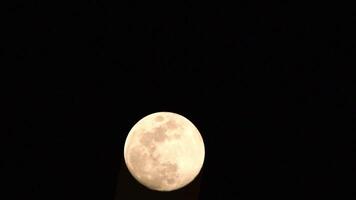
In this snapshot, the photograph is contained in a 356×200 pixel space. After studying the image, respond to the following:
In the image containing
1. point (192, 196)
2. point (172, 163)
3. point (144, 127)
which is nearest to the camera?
point (172, 163)

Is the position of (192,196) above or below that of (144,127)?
below

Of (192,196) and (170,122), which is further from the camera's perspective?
(192,196)

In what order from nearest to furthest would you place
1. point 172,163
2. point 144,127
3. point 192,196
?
point 172,163
point 144,127
point 192,196

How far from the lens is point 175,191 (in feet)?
11.0

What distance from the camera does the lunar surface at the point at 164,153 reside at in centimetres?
303

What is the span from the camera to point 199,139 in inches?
128

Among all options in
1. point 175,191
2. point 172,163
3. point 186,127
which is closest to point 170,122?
point 186,127

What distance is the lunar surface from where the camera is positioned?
303 centimetres

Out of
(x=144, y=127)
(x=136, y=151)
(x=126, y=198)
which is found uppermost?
(x=144, y=127)

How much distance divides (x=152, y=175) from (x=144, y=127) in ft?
1.41

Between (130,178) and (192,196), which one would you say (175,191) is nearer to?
(192,196)

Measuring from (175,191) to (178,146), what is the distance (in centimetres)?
53

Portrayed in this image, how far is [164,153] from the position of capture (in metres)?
3.02

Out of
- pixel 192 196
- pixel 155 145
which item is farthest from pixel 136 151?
pixel 192 196
